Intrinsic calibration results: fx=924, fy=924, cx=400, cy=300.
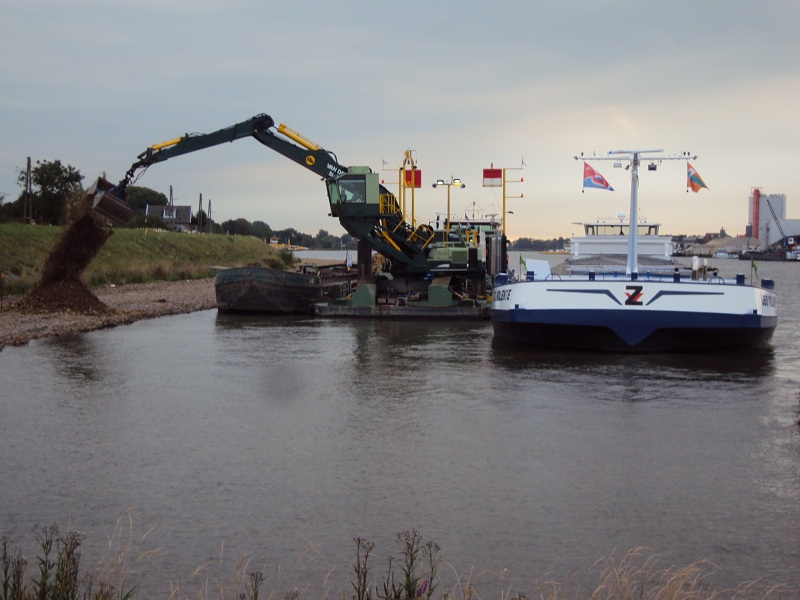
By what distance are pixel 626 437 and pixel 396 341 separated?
13.4 metres

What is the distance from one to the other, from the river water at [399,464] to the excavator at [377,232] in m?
13.0

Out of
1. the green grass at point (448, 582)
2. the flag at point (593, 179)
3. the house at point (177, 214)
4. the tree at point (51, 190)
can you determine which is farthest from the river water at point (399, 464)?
the house at point (177, 214)

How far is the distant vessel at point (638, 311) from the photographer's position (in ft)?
66.7

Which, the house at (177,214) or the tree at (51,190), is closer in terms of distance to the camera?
the tree at (51,190)

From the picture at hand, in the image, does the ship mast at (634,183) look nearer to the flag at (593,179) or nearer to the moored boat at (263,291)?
the flag at (593,179)

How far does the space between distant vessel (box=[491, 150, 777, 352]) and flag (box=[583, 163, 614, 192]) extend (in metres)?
1.16

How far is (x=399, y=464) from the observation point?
1092cm

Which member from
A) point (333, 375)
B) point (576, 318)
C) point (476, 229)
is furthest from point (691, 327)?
point (476, 229)

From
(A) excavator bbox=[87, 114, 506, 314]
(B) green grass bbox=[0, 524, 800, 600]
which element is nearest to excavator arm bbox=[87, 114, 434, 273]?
(A) excavator bbox=[87, 114, 506, 314]

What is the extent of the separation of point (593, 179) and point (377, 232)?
39.4 ft

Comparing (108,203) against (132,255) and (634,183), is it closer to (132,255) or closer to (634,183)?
(634,183)

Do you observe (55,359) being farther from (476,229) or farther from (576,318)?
(476,229)

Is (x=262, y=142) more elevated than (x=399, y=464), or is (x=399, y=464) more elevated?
(x=262, y=142)

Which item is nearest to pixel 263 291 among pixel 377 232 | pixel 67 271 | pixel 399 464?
pixel 377 232
